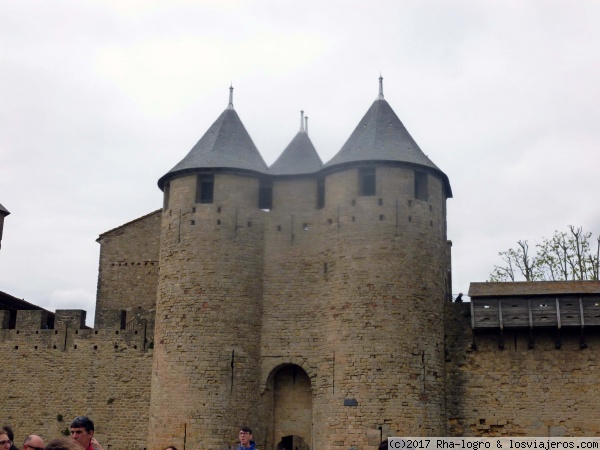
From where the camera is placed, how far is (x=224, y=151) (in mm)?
21984

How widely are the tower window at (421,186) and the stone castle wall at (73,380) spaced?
8.85 meters

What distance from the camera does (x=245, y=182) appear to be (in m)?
21.5

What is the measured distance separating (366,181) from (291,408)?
626 cm

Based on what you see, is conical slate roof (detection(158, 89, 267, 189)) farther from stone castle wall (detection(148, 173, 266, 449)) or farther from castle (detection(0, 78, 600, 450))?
stone castle wall (detection(148, 173, 266, 449))

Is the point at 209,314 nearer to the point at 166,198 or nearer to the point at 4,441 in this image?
the point at 166,198

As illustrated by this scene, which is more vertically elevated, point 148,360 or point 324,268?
point 324,268

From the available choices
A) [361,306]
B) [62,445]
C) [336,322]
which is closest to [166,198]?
[336,322]

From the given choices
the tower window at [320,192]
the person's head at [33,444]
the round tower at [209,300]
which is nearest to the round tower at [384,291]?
the tower window at [320,192]

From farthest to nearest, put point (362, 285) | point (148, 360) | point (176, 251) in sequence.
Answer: point (148, 360) < point (176, 251) < point (362, 285)

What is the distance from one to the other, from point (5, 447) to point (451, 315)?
49.5ft

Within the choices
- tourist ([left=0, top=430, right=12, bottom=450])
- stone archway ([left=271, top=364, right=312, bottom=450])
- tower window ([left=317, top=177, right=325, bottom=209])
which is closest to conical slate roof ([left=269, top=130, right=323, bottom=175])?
tower window ([left=317, top=177, right=325, bottom=209])

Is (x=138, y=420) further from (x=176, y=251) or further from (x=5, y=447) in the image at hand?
(x=5, y=447)

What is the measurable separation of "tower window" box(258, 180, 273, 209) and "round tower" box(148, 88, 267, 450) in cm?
32

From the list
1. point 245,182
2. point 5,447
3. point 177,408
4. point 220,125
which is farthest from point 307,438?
point 5,447
